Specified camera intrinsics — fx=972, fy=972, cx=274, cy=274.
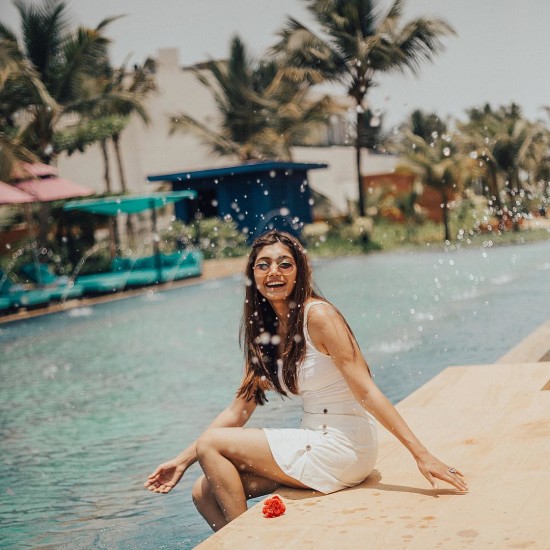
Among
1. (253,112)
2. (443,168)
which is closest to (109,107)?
(253,112)

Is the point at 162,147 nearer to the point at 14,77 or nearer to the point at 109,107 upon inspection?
the point at 109,107

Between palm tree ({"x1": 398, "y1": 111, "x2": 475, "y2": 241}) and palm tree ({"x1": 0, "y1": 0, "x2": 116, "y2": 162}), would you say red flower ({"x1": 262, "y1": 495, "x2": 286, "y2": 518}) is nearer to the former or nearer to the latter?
palm tree ({"x1": 0, "y1": 0, "x2": 116, "y2": 162})

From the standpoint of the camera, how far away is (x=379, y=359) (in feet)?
29.6

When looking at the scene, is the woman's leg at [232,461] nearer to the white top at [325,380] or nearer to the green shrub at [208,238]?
the white top at [325,380]

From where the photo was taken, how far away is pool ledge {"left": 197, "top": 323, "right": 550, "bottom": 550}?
252cm

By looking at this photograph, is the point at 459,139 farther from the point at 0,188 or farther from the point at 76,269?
the point at 0,188

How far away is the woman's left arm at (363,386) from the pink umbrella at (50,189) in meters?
15.0

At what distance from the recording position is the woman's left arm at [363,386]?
9.43 ft

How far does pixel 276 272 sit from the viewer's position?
10.1ft

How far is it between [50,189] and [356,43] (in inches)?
630

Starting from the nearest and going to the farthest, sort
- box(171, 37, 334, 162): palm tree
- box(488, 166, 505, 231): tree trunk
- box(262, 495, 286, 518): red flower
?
box(262, 495, 286, 518): red flower < box(171, 37, 334, 162): palm tree < box(488, 166, 505, 231): tree trunk

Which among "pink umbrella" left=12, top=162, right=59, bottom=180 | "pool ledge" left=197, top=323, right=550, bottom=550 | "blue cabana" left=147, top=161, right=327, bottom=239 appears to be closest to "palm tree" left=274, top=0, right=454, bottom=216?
"blue cabana" left=147, top=161, right=327, bottom=239

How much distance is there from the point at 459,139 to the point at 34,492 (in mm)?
32055

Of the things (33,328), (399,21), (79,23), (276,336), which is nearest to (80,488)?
(276,336)
